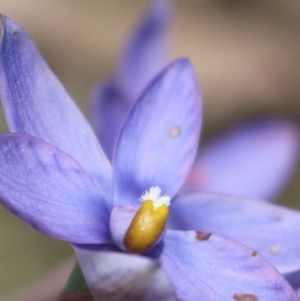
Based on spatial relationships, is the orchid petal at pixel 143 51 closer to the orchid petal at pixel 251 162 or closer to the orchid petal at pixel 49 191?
the orchid petal at pixel 251 162

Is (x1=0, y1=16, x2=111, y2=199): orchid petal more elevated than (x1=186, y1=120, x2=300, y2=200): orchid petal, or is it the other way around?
(x1=0, y1=16, x2=111, y2=199): orchid petal

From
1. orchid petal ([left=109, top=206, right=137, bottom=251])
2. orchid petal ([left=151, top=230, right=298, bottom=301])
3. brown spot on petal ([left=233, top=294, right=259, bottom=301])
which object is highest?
orchid petal ([left=109, top=206, right=137, bottom=251])

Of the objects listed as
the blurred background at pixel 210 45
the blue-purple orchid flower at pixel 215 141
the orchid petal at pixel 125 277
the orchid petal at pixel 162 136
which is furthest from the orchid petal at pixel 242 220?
the blurred background at pixel 210 45

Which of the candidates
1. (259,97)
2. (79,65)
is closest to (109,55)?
(79,65)

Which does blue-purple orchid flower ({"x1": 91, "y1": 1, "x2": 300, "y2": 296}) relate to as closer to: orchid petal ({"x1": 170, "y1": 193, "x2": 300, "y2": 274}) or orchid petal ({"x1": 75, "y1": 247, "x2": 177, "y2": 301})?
orchid petal ({"x1": 170, "y1": 193, "x2": 300, "y2": 274})

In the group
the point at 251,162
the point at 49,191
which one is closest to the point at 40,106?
the point at 49,191

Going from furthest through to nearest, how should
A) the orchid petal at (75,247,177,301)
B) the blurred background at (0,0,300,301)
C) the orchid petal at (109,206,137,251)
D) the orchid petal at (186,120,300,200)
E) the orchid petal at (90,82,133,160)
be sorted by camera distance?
the blurred background at (0,0,300,301), the orchid petal at (186,120,300,200), the orchid petal at (90,82,133,160), the orchid petal at (109,206,137,251), the orchid petal at (75,247,177,301)

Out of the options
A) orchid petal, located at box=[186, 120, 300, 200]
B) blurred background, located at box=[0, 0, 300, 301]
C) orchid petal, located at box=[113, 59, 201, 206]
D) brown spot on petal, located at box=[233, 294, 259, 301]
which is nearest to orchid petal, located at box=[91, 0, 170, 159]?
orchid petal, located at box=[186, 120, 300, 200]

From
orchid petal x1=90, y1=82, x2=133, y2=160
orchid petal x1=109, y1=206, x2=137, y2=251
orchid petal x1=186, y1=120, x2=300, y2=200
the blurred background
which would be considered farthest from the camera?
the blurred background
